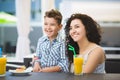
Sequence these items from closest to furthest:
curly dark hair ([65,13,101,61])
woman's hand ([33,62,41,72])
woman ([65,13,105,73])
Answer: woman ([65,13,105,73])
curly dark hair ([65,13,101,61])
woman's hand ([33,62,41,72])

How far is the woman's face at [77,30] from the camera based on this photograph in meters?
2.28

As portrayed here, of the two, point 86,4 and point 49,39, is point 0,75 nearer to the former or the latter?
point 49,39

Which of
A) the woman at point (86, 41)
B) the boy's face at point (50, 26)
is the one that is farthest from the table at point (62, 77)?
the boy's face at point (50, 26)

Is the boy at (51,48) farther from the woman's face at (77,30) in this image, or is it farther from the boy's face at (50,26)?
the woman's face at (77,30)

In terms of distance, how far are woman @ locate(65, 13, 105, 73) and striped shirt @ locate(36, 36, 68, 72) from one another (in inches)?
3.4

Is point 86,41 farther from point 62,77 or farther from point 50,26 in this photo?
point 62,77

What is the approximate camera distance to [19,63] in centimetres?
409

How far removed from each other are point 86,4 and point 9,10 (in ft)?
4.48

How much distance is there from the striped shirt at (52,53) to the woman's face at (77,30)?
0.22 metres

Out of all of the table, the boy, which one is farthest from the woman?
the table

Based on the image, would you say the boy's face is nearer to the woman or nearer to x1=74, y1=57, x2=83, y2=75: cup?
the woman

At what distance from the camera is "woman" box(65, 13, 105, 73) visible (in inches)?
87.4

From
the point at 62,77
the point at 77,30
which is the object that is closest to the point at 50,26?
the point at 77,30

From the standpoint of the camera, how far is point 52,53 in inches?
Result: 100
